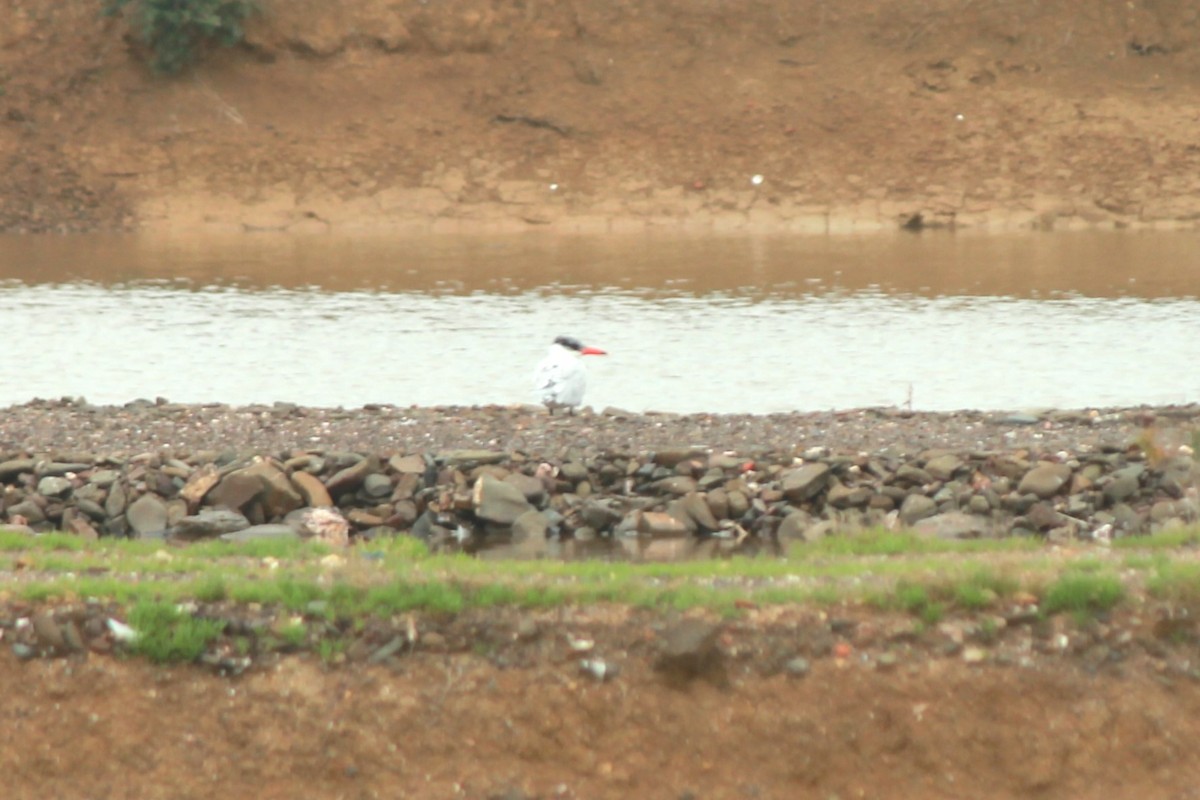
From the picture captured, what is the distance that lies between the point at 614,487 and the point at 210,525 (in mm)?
2508

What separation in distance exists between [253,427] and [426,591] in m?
6.14

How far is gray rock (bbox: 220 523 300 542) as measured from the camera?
10695 mm

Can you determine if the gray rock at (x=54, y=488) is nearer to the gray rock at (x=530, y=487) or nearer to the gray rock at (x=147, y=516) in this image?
the gray rock at (x=147, y=516)

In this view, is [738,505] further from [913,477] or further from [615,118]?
[615,118]

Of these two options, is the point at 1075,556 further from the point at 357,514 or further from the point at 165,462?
the point at 165,462

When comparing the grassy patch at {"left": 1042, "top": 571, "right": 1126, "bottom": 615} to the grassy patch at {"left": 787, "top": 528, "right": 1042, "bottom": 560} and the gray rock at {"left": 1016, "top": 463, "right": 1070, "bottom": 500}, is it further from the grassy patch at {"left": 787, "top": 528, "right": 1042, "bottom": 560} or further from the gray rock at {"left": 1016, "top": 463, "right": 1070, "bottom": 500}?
the gray rock at {"left": 1016, "top": 463, "right": 1070, "bottom": 500}

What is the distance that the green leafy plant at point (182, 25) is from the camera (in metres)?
36.1

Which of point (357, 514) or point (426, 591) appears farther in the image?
point (357, 514)

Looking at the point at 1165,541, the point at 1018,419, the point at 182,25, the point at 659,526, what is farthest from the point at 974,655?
the point at 182,25

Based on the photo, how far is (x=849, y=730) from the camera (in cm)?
729

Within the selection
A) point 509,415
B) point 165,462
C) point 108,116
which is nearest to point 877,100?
point 108,116

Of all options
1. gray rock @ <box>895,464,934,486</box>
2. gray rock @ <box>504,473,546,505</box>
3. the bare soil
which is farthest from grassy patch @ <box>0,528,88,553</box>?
the bare soil

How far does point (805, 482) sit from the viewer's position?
11586 mm

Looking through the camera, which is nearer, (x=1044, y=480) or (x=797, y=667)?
(x=797, y=667)
